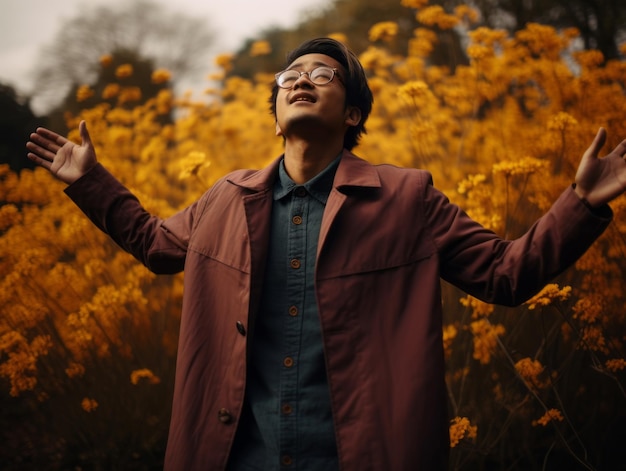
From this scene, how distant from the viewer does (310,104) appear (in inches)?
63.1

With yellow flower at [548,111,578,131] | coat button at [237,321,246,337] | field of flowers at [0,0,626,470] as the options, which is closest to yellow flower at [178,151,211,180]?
field of flowers at [0,0,626,470]

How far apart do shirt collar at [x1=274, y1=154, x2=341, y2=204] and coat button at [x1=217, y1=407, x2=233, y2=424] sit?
0.61m

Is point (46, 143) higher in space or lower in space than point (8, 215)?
lower

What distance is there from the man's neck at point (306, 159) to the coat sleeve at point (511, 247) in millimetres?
319

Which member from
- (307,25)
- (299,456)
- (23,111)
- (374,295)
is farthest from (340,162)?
(307,25)

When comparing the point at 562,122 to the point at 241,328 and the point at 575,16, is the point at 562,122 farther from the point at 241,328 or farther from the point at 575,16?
the point at 575,16

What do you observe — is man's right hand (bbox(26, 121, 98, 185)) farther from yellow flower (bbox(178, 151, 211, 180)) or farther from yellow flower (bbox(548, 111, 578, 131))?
yellow flower (bbox(548, 111, 578, 131))

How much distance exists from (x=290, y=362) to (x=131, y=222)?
0.72 metres

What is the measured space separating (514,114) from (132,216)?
2855 mm

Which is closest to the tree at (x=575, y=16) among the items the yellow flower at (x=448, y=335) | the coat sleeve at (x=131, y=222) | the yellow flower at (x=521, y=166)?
the yellow flower at (x=521, y=166)

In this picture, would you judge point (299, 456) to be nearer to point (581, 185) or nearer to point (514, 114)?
point (581, 185)

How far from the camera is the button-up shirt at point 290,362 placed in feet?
4.62

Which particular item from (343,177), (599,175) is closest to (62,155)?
(343,177)

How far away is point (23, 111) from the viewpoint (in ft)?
12.5
